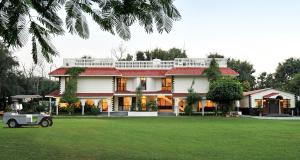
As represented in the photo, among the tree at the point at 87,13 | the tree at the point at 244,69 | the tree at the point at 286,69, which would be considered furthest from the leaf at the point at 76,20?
the tree at the point at 286,69

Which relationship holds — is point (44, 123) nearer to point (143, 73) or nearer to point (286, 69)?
point (143, 73)

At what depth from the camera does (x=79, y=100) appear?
4162 cm

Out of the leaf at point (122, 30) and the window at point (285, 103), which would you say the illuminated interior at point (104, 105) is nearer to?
the window at point (285, 103)

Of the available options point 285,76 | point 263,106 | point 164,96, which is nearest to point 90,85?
point 164,96

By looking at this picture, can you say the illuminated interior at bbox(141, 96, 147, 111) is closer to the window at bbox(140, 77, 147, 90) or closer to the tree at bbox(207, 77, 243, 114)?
the window at bbox(140, 77, 147, 90)

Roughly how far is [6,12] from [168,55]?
5980 centimetres

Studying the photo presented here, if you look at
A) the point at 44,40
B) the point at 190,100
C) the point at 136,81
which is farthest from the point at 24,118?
the point at 136,81

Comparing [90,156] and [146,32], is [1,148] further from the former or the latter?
[146,32]

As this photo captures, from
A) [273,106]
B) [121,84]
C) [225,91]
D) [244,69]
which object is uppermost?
[244,69]

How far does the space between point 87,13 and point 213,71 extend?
3966 centimetres

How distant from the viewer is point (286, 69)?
6788 cm

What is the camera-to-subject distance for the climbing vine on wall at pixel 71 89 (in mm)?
40500

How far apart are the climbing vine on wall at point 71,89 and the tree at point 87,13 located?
3894 cm

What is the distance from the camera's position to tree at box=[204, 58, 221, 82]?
4096 centimetres
